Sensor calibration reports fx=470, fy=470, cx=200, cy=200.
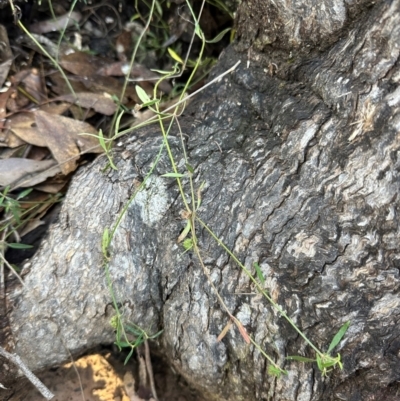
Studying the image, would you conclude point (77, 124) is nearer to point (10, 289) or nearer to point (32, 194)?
point (32, 194)

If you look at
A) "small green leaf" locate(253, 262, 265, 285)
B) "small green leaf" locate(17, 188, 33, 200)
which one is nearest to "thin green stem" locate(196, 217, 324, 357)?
"small green leaf" locate(253, 262, 265, 285)

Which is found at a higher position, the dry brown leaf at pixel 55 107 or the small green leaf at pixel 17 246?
the dry brown leaf at pixel 55 107

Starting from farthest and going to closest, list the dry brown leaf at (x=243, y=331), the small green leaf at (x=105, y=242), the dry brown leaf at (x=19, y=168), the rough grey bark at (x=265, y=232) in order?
1. the dry brown leaf at (x=19, y=168)
2. the small green leaf at (x=105, y=242)
3. the dry brown leaf at (x=243, y=331)
4. the rough grey bark at (x=265, y=232)

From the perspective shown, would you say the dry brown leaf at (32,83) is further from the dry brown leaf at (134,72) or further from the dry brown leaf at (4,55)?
the dry brown leaf at (134,72)

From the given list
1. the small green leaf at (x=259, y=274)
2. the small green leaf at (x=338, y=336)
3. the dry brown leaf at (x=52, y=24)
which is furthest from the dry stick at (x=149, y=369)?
the dry brown leaf at (x=52, y=24)

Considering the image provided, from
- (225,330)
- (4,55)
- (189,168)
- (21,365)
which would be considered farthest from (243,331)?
(4,55)

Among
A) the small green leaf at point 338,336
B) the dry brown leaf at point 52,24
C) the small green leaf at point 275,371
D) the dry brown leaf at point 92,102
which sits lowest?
the small green leaf at point 275,371

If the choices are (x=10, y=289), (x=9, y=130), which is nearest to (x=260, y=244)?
(x=10, y=289)
